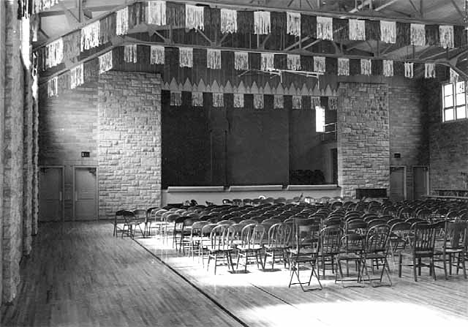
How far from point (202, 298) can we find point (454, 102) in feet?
65.3

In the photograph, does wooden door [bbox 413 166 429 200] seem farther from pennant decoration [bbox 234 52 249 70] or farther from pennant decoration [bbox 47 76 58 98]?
pennant decoration [bbox 47 76 58 98]

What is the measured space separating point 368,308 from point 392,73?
12095mm

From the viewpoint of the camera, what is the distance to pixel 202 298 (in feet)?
23.2

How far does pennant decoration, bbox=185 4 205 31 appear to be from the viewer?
11828 mm

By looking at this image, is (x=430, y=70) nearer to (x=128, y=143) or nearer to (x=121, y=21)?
(x=121, y=21)

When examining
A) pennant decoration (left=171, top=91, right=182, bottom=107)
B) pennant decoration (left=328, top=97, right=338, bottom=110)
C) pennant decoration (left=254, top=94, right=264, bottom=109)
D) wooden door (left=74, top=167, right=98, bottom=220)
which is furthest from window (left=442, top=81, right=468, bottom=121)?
wooden door (left=74, top=167, right=98, bottom=220)

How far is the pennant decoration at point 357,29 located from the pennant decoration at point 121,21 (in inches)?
225

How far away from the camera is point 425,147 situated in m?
24.7

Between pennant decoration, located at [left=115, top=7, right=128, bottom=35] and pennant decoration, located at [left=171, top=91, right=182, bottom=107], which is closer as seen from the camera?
pennant decoration, located at [left=115, top=7, right=128, bottom=35]

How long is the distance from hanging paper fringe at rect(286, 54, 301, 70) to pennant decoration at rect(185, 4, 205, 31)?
15.1 ft

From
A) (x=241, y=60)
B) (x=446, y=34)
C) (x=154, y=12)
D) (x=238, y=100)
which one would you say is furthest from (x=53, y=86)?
(x=446, y=34)

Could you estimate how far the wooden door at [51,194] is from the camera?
1975 centimetres

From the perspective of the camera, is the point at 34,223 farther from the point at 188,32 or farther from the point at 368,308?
the point at 368,308

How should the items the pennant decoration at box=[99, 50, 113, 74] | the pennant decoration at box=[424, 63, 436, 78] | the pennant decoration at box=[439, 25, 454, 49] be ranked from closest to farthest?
the pennant decoration at box=[439, 25, 454, 49] → the pennant decoration at box=[99, 50, 113, 74] → the pennant decoration at box=[424, 63, 436, 78]
